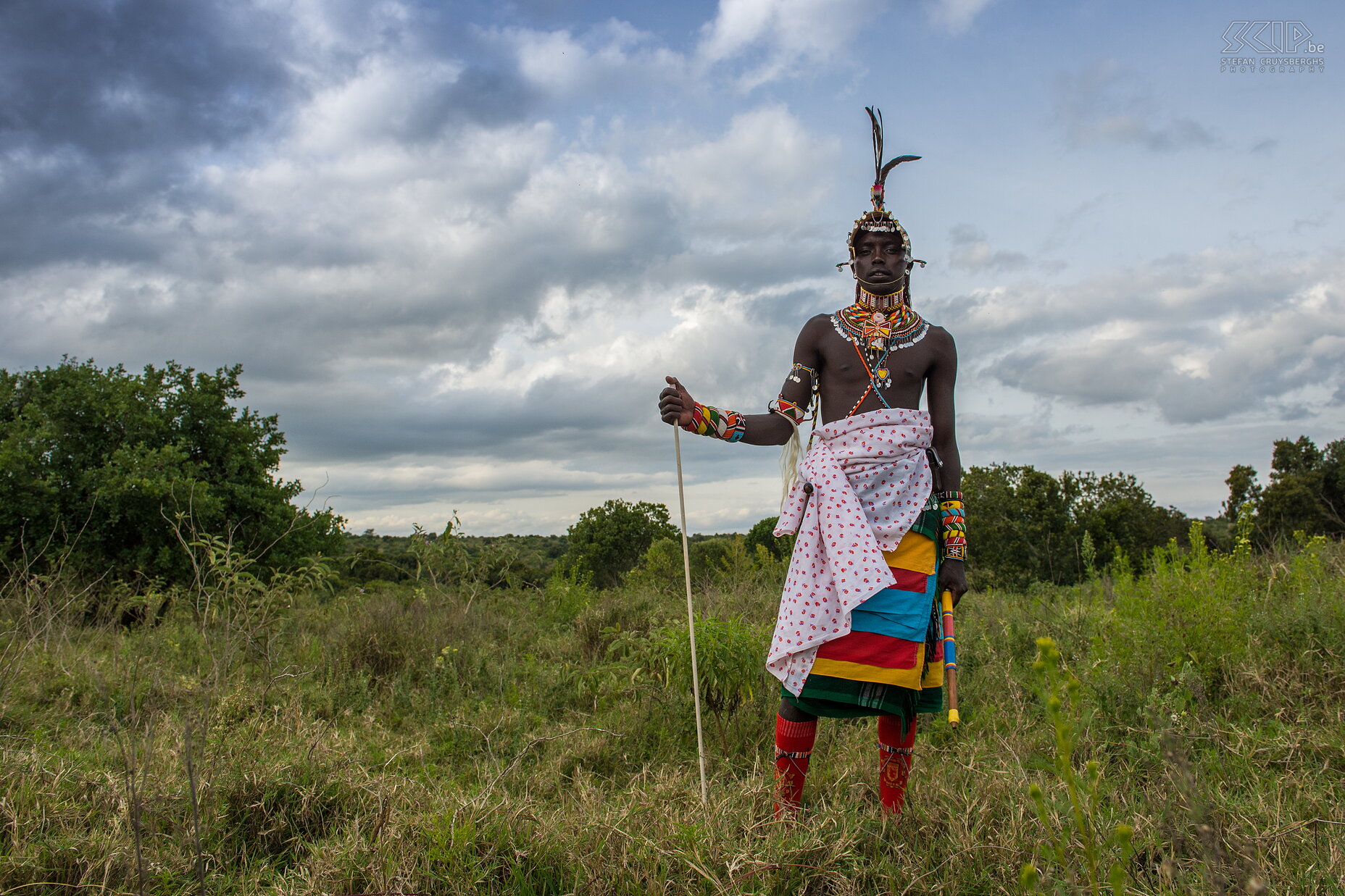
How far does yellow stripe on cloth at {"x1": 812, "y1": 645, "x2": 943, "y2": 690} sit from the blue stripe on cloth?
81 mm

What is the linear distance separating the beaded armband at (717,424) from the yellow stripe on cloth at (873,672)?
0.87 meters

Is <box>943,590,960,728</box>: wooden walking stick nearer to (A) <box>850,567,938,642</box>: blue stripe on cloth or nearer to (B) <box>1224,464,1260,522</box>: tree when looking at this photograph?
(A) <box>850,567,938,642</box>: blue stripe on cloth

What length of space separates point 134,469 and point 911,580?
12172 millimetres

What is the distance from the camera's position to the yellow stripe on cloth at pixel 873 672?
2658 millimetres

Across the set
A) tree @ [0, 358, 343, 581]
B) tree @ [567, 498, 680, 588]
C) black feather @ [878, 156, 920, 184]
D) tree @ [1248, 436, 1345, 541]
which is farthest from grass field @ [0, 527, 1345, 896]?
tree @ [1248, 436, 1345, 541]

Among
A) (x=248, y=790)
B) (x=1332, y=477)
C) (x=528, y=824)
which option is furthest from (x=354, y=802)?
(x=1332, y=477)

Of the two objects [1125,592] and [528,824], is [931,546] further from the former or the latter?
[1125,592]

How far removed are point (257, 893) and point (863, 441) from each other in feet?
7.48

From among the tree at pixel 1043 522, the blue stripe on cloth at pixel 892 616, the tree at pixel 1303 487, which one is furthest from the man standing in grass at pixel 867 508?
the tree at pixel 1303 487

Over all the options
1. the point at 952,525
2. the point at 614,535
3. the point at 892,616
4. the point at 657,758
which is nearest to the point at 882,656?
the point at 892,616

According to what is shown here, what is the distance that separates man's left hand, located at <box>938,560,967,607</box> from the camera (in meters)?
2.91

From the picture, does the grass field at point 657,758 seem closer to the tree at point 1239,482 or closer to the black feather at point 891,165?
the black feather at point 891,165

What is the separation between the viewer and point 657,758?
3812 millimetres

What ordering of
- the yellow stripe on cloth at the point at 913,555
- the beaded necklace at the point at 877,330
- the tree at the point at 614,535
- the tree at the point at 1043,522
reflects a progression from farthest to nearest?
the tree at the point at 614,535 < the tree at the point at 1043,522 < the beaded necklace at the point at 877,330 < the yellow stripe on cloth at the point at 913,555
